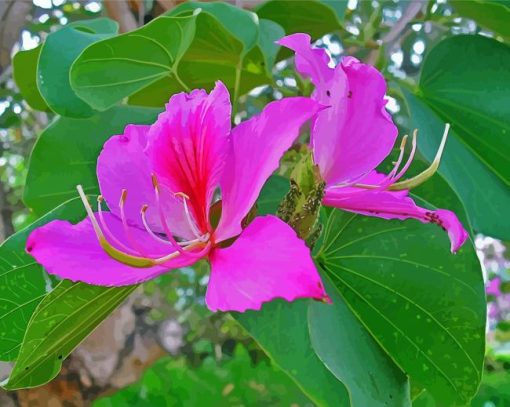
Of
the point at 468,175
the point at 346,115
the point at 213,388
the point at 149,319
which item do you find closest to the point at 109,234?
the point at 346,115

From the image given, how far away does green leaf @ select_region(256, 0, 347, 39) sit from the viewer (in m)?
0.62

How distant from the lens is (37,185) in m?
0.58

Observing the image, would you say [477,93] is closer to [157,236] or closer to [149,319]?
[157,236]

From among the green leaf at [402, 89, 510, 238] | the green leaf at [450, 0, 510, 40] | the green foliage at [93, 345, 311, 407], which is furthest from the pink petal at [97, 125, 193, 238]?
the green foliage at [93, 345, 311, 407]

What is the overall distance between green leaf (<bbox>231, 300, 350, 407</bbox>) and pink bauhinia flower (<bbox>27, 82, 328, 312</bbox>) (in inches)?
3.8

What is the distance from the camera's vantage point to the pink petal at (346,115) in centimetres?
39

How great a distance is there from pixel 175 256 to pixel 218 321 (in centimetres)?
280

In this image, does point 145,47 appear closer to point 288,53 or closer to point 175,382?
point 288,53

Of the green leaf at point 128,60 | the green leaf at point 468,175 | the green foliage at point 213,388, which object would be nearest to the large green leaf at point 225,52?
the green leaf at point 128,60

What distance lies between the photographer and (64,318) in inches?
15.8

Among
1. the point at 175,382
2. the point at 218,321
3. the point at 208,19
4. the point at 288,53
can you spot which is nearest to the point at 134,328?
the point at 175,382

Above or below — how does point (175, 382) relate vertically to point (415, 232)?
below

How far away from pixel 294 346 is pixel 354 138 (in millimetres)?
136

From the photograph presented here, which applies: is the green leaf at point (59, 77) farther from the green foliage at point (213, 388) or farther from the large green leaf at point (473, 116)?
the green foliage at point (213, 388)
